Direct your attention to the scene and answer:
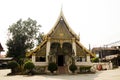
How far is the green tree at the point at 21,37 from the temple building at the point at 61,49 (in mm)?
20695

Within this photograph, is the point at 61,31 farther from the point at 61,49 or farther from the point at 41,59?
the point at 41,59

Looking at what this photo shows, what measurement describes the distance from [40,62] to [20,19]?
2598 centimetres

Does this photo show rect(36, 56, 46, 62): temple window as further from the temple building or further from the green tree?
the green tree

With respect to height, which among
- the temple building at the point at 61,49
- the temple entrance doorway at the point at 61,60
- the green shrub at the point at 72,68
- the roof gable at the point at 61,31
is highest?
the roof gable at the point at 61,31

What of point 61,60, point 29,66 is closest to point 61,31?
point 61,60

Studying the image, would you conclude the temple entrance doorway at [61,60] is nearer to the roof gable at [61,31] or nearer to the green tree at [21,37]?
the roof gable at [61,31]

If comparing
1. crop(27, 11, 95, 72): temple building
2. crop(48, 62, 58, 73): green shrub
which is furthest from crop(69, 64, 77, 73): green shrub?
crop(48, 62, 58, 73): green shrub

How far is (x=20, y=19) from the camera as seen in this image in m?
50.9

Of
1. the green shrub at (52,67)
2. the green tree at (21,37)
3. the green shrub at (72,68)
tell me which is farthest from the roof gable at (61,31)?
the green tree at (21,37)

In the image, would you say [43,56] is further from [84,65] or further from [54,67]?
[84,65]

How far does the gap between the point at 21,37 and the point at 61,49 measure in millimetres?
22593

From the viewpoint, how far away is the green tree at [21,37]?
4838 cm

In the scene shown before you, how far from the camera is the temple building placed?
2772 centimetres

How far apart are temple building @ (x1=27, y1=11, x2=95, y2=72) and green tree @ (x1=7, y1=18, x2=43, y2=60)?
20.7 metres
